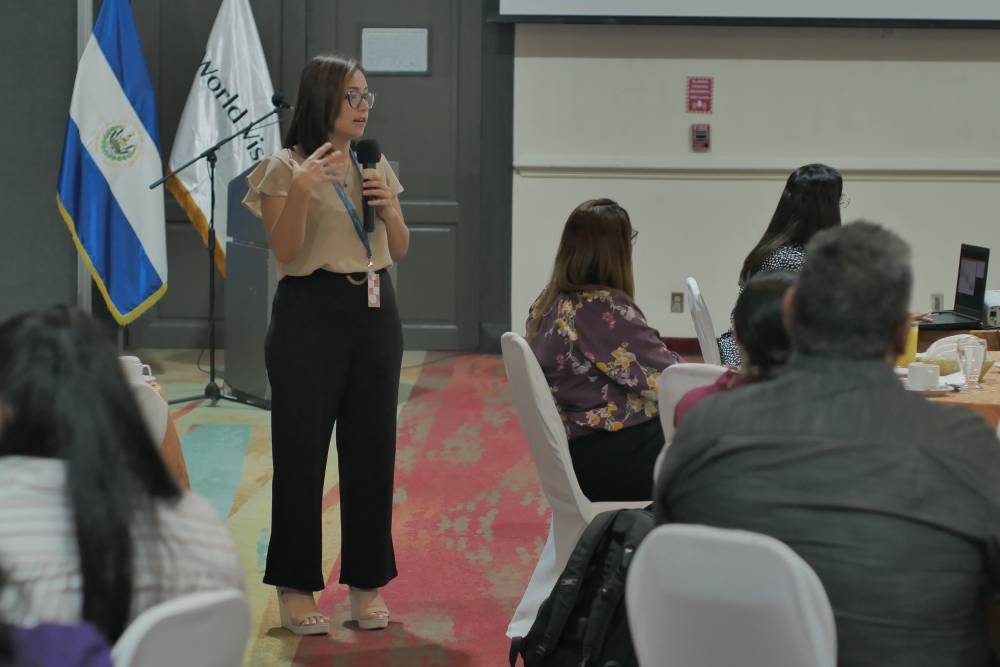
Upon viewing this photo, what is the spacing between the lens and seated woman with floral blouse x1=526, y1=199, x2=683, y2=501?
11.2 ft

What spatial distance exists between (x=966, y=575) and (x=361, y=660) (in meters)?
1.86

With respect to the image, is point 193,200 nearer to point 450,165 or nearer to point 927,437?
point 450,165

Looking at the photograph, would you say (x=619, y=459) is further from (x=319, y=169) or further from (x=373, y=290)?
(x=319, y=169)

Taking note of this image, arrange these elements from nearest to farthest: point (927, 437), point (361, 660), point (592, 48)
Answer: point (927, 437) → point (361, 660) → point (592, 48)

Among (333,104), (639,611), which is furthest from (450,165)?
(639,611)

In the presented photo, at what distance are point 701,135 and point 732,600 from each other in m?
6.27

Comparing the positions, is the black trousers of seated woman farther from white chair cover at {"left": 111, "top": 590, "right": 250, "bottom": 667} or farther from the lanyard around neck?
white chair cover at {"left": 111, "top": 590, "right": 250, "bottom": 667}

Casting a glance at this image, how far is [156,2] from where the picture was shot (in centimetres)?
773

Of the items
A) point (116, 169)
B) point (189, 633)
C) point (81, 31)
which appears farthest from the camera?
point (116, 169)

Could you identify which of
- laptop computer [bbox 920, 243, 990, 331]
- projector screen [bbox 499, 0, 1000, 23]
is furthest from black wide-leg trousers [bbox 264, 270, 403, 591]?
projector screen [bbox 499, 0, 1000, 23]

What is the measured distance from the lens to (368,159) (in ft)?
11.1

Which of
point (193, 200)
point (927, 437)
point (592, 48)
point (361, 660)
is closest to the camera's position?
point (927, 437)

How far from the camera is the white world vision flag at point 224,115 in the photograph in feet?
22.7

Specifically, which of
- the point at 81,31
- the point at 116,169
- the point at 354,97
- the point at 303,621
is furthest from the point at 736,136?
the point at 303,621
